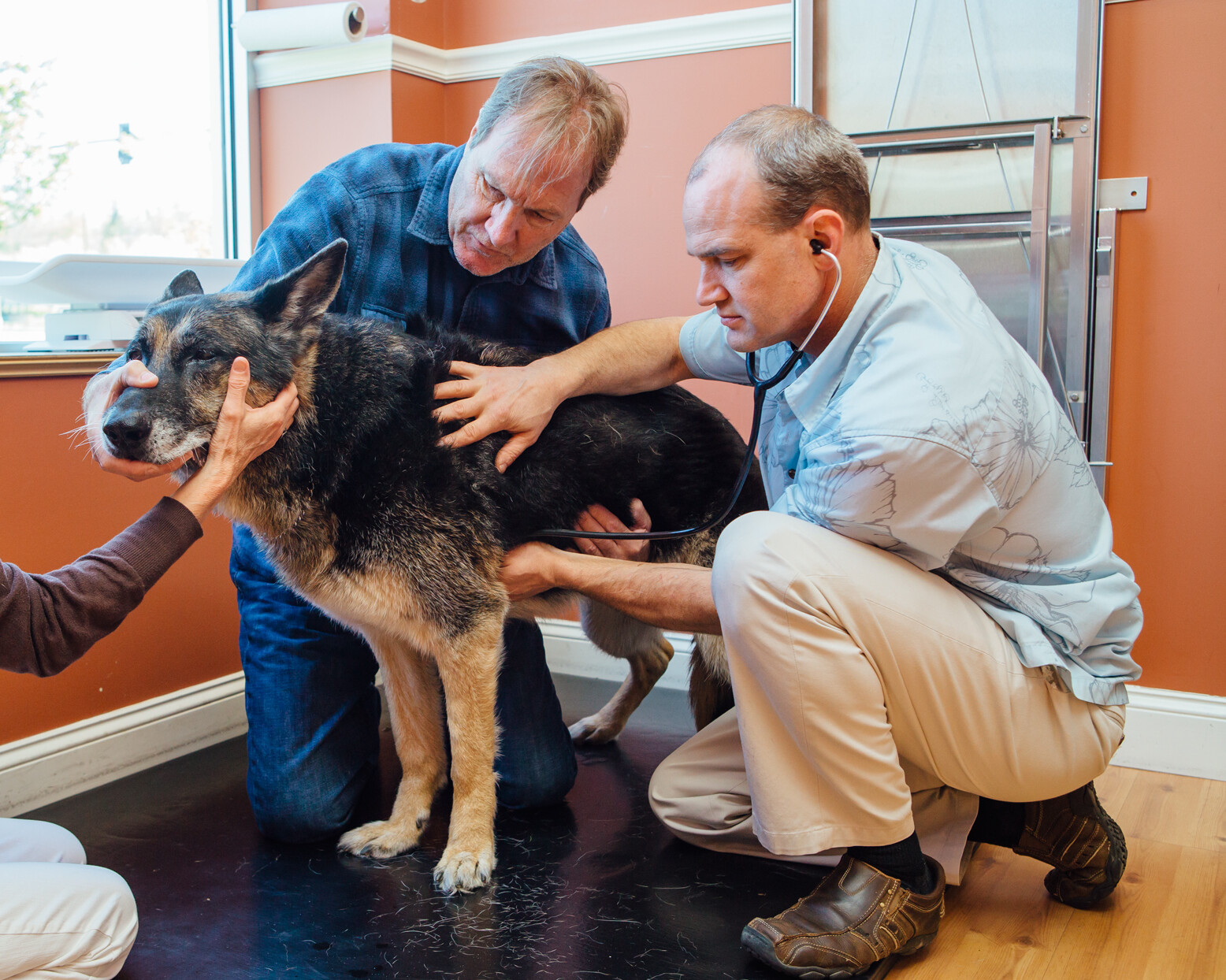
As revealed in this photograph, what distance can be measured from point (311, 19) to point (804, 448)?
2.39 meters

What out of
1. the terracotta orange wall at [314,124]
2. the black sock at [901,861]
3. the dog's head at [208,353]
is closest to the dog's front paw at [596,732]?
the black sock at [901,861]

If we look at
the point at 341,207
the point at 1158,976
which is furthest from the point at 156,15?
the point at 1158,976

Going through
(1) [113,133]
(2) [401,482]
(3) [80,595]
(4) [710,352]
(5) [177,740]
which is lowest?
(5) [177,740]

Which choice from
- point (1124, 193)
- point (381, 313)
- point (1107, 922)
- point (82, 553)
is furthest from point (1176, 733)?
point (82, 553)

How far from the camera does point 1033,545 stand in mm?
1736

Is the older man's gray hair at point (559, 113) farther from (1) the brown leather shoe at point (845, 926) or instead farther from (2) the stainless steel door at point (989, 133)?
(1) the brown leather shoe at point (845, 926)

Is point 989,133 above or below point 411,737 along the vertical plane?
above

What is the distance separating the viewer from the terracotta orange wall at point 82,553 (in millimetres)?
2439

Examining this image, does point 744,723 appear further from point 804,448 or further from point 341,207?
point 341,207

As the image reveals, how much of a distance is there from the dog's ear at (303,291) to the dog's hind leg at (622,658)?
1038mm

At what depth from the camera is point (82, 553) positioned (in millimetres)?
2617

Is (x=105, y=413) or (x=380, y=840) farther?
(x=380, y=840)

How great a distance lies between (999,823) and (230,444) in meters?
1.68

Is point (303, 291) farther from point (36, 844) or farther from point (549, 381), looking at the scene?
point (36, 844)
